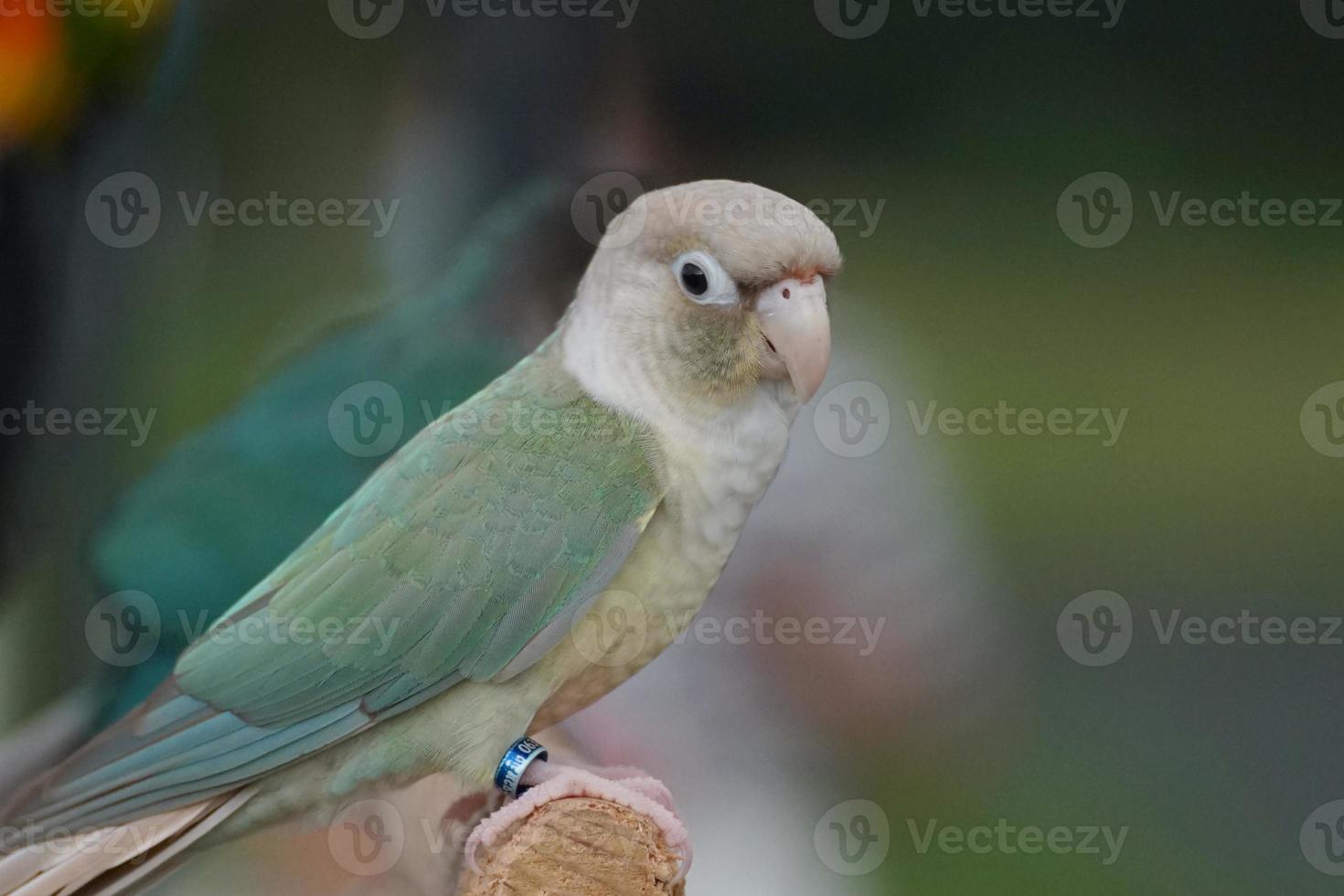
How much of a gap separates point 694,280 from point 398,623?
703 millimetres

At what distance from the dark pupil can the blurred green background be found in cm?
104

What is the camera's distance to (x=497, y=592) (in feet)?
5.23

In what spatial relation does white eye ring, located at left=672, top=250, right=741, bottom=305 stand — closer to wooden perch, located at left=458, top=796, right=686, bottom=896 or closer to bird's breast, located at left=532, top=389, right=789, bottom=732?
bird's breast, located at left=532, top=389, right=789, bottom=732

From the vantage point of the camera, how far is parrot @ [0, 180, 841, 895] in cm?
157

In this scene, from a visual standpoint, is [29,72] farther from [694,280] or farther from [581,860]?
[581,860]

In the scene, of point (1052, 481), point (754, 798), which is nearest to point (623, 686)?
point (754, 798)

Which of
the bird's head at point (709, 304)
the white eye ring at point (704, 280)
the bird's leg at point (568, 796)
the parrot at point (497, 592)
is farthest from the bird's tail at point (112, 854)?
the white eye ring at point (704, 280)

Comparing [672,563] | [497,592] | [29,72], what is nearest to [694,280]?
[672,563]

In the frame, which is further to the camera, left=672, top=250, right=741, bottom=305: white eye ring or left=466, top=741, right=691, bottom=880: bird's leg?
left=672, top=250, right=741, bottom=305: white eye ring

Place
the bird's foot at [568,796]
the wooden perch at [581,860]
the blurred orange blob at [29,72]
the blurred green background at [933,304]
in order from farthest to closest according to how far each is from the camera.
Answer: the blurred green background at [933,304] < the blurred orange blob at [29,72] < the bird's foot at [568,796] < the wooden perch at [581,860]

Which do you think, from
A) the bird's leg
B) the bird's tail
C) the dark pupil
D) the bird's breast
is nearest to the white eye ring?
the dark pupil

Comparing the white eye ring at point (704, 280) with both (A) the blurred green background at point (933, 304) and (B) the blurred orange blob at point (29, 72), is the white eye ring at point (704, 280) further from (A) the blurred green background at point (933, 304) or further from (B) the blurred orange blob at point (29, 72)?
(B) the blurred orange blob at point (29, 72)

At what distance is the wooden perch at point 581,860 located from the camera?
1.34m

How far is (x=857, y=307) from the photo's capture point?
2.68m
